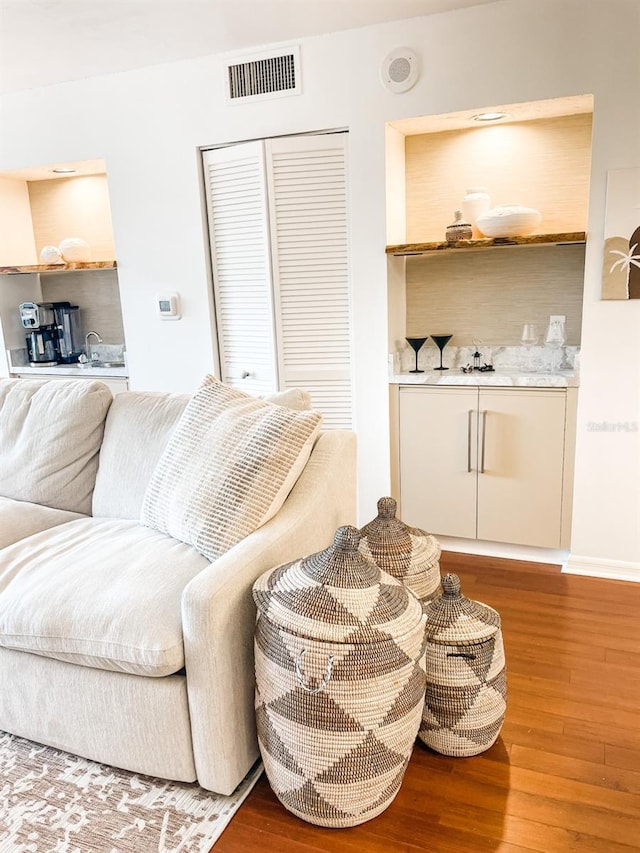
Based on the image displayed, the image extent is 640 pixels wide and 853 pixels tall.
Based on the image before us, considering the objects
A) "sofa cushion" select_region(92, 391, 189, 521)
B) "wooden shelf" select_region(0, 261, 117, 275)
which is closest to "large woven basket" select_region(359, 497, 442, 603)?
"sofa cushion" select_region(92, 391, 189, 521)

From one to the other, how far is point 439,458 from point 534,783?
169 cm

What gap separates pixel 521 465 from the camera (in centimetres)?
303

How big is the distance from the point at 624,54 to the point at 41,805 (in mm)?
3344

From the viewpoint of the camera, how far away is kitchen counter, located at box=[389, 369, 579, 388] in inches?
113

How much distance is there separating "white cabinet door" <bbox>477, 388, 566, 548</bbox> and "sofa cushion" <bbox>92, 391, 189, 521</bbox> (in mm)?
1499

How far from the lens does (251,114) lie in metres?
3.25

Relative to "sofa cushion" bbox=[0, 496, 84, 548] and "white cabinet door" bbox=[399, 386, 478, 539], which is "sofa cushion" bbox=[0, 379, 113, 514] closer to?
"sofa cushion" bbox=[0, 496, 84, 548]

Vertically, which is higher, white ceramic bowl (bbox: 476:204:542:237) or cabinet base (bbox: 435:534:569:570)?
white ceramic bowl (bbox: 476:204:542:237)

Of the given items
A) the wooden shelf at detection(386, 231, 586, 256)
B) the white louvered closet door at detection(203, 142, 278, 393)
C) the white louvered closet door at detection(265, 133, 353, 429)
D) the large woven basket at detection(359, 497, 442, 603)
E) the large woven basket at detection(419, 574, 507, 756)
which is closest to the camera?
the large woven basket at detection(419, 574, 507, 756)

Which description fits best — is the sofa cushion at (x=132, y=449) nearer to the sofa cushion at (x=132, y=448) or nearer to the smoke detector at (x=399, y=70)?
the sofa cushion at (x=132, y=448)

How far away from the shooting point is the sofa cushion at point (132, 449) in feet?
7.84

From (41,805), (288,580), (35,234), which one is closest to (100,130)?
(35,234)

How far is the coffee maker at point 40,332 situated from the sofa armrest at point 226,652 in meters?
3.05

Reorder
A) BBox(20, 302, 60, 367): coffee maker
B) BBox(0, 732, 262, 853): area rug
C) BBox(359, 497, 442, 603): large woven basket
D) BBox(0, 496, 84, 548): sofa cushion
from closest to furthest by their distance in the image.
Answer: BBox(0, 732, 262, 853): area rug < BBox(359, 497, 442, 603): large woven basket < BBox(0, 496, 84, 548): sofa cushion < BBox(20, 302, 60, 367): coffee maker
